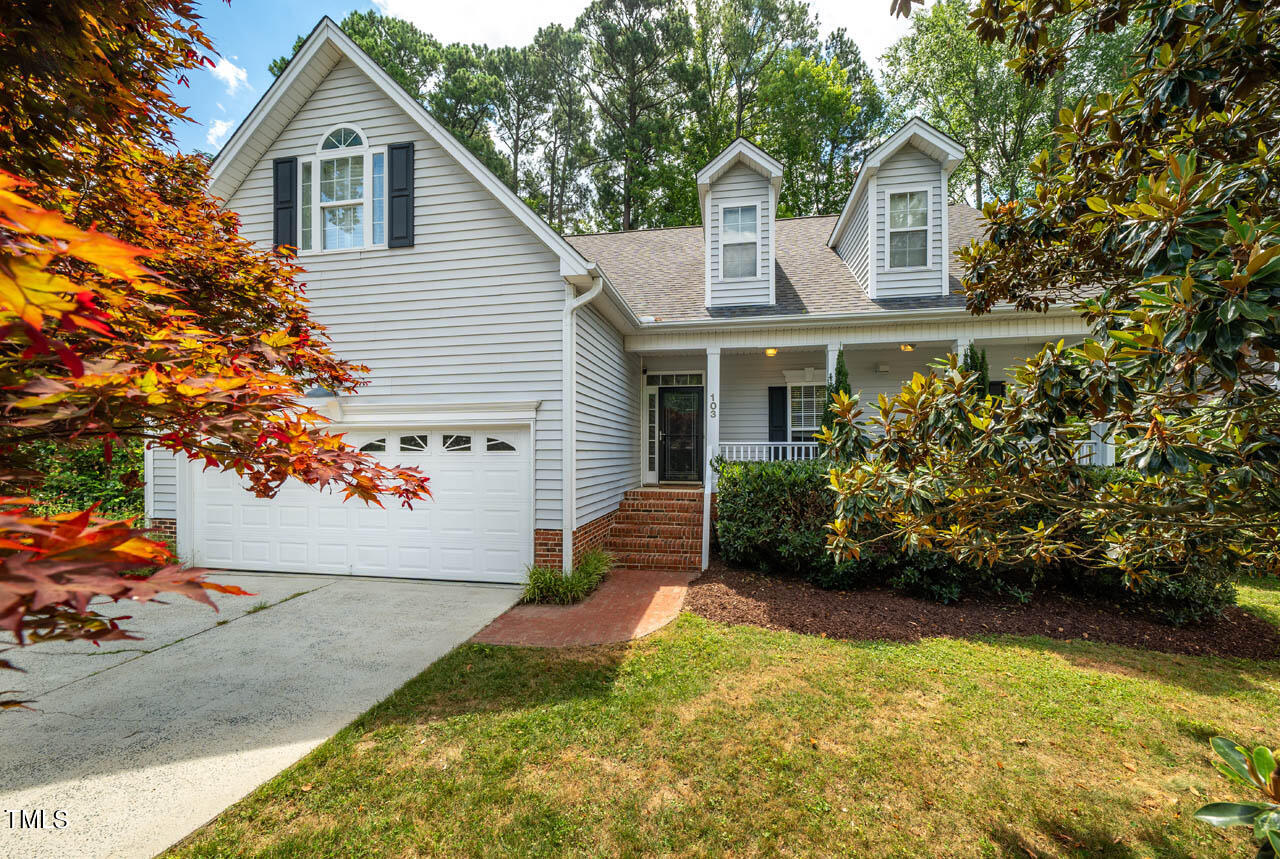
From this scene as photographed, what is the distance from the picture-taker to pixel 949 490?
3.20m

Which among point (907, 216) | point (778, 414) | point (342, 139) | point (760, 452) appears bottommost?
point (760, 452)

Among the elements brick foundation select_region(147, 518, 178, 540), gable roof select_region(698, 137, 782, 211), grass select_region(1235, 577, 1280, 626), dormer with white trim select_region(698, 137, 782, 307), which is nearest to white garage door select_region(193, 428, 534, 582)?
brick foundation select_region(147, 518, 178, 540)

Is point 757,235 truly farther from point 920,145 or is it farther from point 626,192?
point 626,192

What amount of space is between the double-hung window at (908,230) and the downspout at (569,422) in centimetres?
557

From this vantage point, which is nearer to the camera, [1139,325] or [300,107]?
[1139,325]

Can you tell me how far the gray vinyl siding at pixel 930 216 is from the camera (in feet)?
29.6

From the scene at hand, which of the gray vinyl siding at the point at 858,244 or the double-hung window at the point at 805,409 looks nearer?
the gray vinyl siding at the point at 858,244

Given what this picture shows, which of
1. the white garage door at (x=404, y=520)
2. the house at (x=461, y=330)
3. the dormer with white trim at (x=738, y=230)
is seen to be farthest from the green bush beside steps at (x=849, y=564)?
the dormer with white trim at (x=738, y=230)

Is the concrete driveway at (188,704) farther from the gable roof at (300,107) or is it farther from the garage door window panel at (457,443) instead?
the gable roof at (300,107)

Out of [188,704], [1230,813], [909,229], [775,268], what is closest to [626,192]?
[775,268]

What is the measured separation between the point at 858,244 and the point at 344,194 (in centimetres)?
857

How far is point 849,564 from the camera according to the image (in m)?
6.56

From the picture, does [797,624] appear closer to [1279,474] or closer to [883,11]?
[1279,474]

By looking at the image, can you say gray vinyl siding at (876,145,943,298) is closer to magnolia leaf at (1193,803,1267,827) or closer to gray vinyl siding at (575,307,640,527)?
gray vinyl siding at (575,307,640,527)
